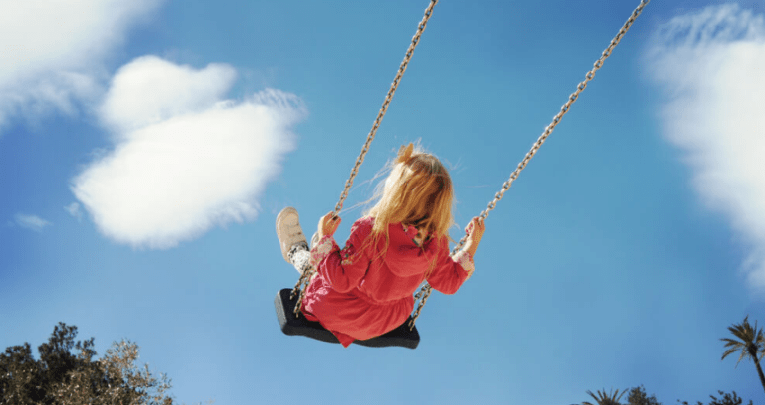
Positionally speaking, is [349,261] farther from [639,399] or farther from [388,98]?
[639,399]

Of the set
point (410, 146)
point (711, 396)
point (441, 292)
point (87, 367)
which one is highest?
point (711, 396)

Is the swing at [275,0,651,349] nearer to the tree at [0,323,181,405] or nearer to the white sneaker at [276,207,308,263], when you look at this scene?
the white sneaker at [276,207,308,263]

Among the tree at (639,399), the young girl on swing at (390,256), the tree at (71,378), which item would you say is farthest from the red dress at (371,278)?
the tree at (639,399)

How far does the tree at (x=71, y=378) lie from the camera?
1295cm

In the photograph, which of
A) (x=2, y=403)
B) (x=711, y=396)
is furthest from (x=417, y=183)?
(x=711, y=396)

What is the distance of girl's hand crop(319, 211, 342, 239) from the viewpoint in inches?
126

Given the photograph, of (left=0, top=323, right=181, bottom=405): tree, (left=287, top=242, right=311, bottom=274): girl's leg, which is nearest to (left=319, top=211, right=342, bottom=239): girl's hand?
(left=287, top=242, right=311, bottom=274): girl's leg

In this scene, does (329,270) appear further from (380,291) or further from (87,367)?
(87,367)

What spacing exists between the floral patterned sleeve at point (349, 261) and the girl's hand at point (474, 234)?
2.40ft

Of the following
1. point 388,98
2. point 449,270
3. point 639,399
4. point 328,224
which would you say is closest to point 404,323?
point 449,270

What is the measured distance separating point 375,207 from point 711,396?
21725mm

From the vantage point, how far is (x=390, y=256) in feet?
9.95

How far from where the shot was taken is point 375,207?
317 centimetres

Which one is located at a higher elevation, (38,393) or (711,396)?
(711,396)
